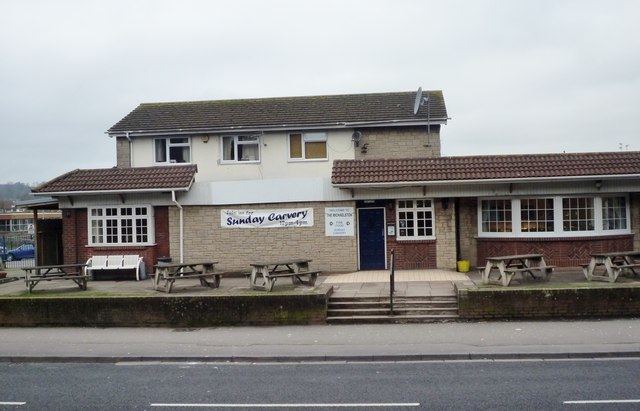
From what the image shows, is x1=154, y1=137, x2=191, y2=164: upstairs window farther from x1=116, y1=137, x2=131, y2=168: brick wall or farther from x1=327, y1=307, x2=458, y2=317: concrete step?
x1=327, y1=307, x2=458, y2=317: concrete step

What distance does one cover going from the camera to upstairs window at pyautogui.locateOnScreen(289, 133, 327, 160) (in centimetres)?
2569

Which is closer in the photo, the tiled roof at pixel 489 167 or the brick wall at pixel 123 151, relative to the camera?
the tiled roof at pixel 489 167

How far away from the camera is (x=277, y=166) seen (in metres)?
25.8

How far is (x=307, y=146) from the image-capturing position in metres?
→ 25.8

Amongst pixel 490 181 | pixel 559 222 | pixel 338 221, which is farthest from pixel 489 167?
pixel 338 221

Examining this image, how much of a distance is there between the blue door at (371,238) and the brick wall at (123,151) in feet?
39.6

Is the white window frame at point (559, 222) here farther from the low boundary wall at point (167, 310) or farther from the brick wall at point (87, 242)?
the brick wall at point (87, 242)

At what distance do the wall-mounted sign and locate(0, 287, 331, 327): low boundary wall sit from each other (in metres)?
4.58

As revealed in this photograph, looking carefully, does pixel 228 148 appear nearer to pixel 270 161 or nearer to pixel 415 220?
pixel 270 161

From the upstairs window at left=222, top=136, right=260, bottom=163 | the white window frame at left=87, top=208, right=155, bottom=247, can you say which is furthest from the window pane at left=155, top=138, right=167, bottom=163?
the white window frame at left=87, top=208, right=155, bottom=247

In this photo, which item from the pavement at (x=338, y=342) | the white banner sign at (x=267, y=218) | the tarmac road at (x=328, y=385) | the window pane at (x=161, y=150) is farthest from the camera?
the window pane at (x=161, y=150)

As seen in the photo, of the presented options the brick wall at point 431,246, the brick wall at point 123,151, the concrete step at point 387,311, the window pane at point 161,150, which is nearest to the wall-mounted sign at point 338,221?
the brick wall at point 431,246

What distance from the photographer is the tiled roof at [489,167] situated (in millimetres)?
18297

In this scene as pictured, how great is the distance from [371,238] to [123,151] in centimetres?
→ 1282
